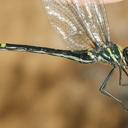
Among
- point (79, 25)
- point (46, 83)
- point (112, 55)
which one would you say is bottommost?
point (112, 55)

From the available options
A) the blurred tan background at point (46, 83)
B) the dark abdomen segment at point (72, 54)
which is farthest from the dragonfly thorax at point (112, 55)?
the blurred tan background at point (46, 83)

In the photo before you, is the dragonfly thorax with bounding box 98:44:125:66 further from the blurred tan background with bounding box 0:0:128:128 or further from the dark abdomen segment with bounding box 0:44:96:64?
the blurred tan background with bounding box 0:0:128:128

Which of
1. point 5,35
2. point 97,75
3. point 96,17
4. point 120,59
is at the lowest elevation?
point 120,59

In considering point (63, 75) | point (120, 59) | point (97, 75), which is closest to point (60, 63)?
point (63, 75)

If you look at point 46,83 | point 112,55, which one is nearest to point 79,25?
point 112,55

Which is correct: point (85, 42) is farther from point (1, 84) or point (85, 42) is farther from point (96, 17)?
point (1, 84)

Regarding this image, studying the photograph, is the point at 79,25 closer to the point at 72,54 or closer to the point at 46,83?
the point at 72,54
